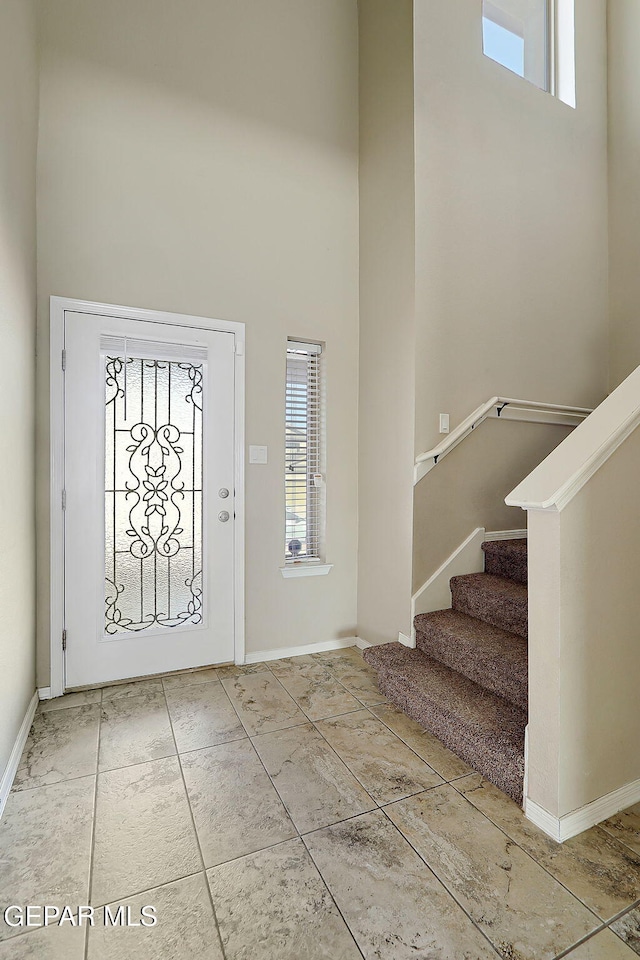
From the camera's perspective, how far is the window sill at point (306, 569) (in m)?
3.15

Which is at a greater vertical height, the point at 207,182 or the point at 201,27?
the point at 201,27

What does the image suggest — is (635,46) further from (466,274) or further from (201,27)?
(201,27)

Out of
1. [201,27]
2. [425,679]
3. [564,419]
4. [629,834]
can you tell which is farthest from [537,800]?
[201,27]

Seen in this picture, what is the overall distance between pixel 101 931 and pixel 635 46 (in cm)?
550

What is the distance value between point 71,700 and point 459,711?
190 cm

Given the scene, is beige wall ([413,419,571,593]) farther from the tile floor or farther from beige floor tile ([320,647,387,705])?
the tile floor

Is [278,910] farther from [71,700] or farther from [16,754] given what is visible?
[71,700]

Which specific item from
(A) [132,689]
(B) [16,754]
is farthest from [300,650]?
(B) [16,754]

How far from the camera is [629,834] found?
64.1 inches

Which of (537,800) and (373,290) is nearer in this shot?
(537,800)

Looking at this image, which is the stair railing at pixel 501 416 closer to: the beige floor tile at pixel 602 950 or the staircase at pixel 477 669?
the staircase at pixel 477 669

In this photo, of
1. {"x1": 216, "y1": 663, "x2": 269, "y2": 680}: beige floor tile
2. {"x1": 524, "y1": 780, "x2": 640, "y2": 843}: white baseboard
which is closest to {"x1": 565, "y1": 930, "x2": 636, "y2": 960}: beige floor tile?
{"x1": 524, "y1": 780, "x2": 640, "y2": 843}: white baseboard

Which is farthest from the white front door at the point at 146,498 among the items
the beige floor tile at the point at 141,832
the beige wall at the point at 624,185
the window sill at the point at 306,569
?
the beige wall at the point at 624,185

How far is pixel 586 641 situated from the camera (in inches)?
64.8
